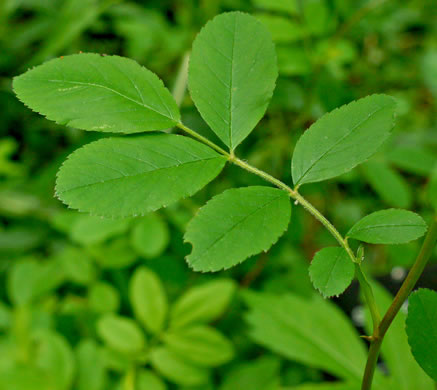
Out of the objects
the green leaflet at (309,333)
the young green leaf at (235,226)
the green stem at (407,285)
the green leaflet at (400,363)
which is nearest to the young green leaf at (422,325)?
the green stem at (407,285)

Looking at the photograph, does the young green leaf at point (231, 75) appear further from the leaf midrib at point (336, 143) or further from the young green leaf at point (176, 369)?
the young green leaf at point (176, 369)

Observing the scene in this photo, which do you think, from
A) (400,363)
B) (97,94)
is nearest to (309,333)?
(400,363)

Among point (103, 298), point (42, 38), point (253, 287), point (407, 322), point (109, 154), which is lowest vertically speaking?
point (253, 287)

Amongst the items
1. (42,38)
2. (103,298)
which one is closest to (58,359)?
(103,298)

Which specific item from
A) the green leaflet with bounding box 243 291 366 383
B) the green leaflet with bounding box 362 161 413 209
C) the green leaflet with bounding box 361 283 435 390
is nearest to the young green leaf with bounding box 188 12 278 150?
the green leaflet with bounding box 361 283 435 390

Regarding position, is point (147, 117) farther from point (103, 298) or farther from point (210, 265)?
point (103, 298)
